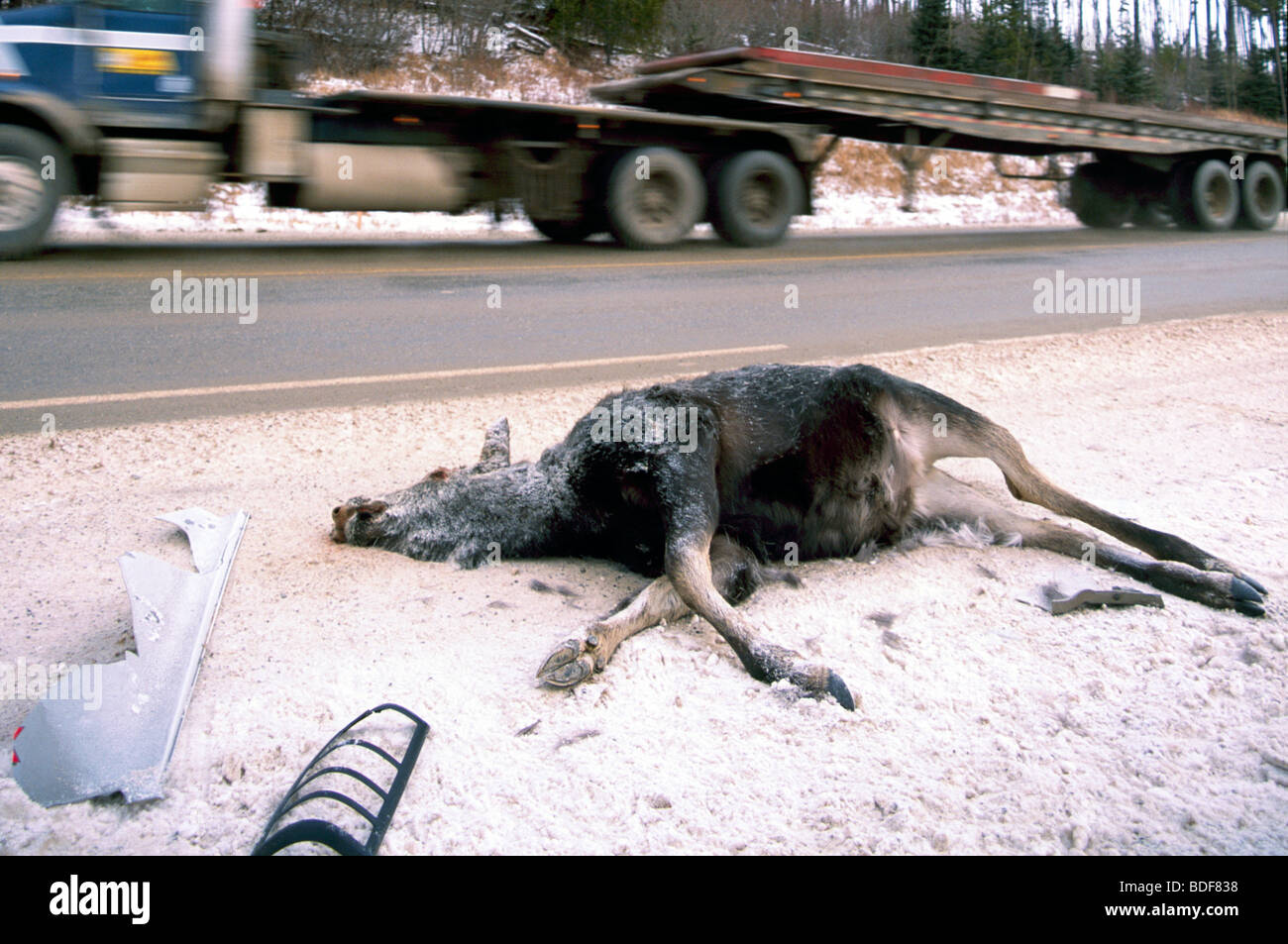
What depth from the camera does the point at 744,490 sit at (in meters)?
3.71

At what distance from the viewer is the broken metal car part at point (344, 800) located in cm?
207

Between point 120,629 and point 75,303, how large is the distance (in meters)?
6.59

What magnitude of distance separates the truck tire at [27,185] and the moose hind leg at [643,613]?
9185 mm

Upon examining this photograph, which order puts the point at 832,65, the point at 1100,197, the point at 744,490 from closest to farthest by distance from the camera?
the point at 744,490 → the point at 832,65 → the point at 1100,197

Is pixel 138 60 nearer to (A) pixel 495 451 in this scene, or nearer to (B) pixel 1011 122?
(A) pixel 495 451

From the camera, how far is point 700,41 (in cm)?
2730

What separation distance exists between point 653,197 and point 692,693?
11.0 meters

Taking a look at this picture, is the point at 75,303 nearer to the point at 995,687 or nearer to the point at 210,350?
the point at 210,350

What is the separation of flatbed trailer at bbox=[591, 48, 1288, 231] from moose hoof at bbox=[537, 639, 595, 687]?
39.6 ft

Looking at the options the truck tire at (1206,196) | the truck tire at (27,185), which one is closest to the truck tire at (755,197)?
the truck tire at (27,185)

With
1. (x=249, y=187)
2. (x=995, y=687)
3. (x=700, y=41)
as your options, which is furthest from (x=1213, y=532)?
(x=700, y=41)

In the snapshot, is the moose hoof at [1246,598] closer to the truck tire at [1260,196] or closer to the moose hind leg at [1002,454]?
the moose hind leg at [1002,454]

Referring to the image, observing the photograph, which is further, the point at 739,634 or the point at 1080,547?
the point at 1080,547

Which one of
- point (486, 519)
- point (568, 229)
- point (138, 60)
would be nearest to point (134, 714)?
point (486, 519)
